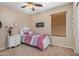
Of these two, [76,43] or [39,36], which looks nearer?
[76,43]

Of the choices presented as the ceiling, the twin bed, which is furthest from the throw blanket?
the ceiling

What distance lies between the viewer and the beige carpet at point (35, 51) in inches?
62.0

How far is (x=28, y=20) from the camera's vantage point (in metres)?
1.69

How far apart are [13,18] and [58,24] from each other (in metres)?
0.80

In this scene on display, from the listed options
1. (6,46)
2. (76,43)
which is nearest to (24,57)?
(6,46)

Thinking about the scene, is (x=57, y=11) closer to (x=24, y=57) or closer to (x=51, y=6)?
(x=51, y=6)

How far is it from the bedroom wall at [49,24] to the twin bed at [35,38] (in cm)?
9

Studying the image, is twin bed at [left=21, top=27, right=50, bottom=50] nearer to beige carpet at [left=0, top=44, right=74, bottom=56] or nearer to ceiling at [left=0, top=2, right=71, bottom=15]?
beige carpet at [left=0, top=44, right=74, bottom=56]

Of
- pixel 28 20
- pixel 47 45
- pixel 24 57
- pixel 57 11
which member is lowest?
pixel 24 57

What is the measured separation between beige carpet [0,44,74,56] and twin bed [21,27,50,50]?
0.09m

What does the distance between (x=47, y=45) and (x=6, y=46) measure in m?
0.72

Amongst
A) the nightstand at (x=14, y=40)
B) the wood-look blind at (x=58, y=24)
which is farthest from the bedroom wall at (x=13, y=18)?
the wood-look blind at (x=58, y=24)

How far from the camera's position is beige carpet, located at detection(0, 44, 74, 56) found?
1.58 m

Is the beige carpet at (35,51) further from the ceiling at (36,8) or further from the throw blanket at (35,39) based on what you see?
the ceiling at (36,8)
